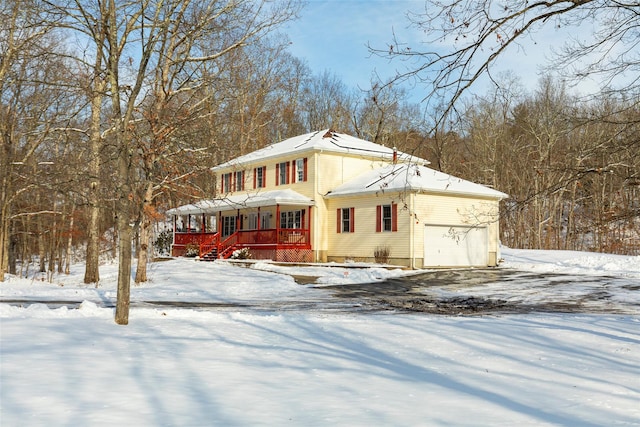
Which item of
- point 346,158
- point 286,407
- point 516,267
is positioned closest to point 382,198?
point 346,158

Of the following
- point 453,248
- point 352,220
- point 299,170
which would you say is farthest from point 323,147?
point 453,248

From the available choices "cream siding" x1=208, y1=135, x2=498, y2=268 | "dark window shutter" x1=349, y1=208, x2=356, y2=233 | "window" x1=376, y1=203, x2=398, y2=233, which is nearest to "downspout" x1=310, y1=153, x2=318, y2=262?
"cream siding" x1=208, y1=135, x2=498, y2=268

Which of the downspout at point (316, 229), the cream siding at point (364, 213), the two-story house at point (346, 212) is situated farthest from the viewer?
the downspout at point (316, 229)

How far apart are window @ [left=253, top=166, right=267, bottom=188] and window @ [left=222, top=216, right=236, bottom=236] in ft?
9.44

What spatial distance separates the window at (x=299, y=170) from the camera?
3294 cm

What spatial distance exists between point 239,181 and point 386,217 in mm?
13178

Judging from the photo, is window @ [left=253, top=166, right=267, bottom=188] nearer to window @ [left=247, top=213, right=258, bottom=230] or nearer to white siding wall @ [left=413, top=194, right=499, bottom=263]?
window @ [left=247, top=213, right=258, bottom=230]

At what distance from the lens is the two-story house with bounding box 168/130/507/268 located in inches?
1125

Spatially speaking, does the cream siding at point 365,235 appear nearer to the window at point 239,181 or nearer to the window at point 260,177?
the window at point 260,177

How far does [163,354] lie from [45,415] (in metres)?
2.74

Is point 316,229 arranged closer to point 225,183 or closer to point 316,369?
point 225,183

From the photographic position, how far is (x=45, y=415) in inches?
184

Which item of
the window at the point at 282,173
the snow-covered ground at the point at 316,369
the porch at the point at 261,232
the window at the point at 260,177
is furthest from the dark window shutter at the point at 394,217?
the snow-covered ground at the point at 316,369

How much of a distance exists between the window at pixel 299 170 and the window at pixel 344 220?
3069mm
